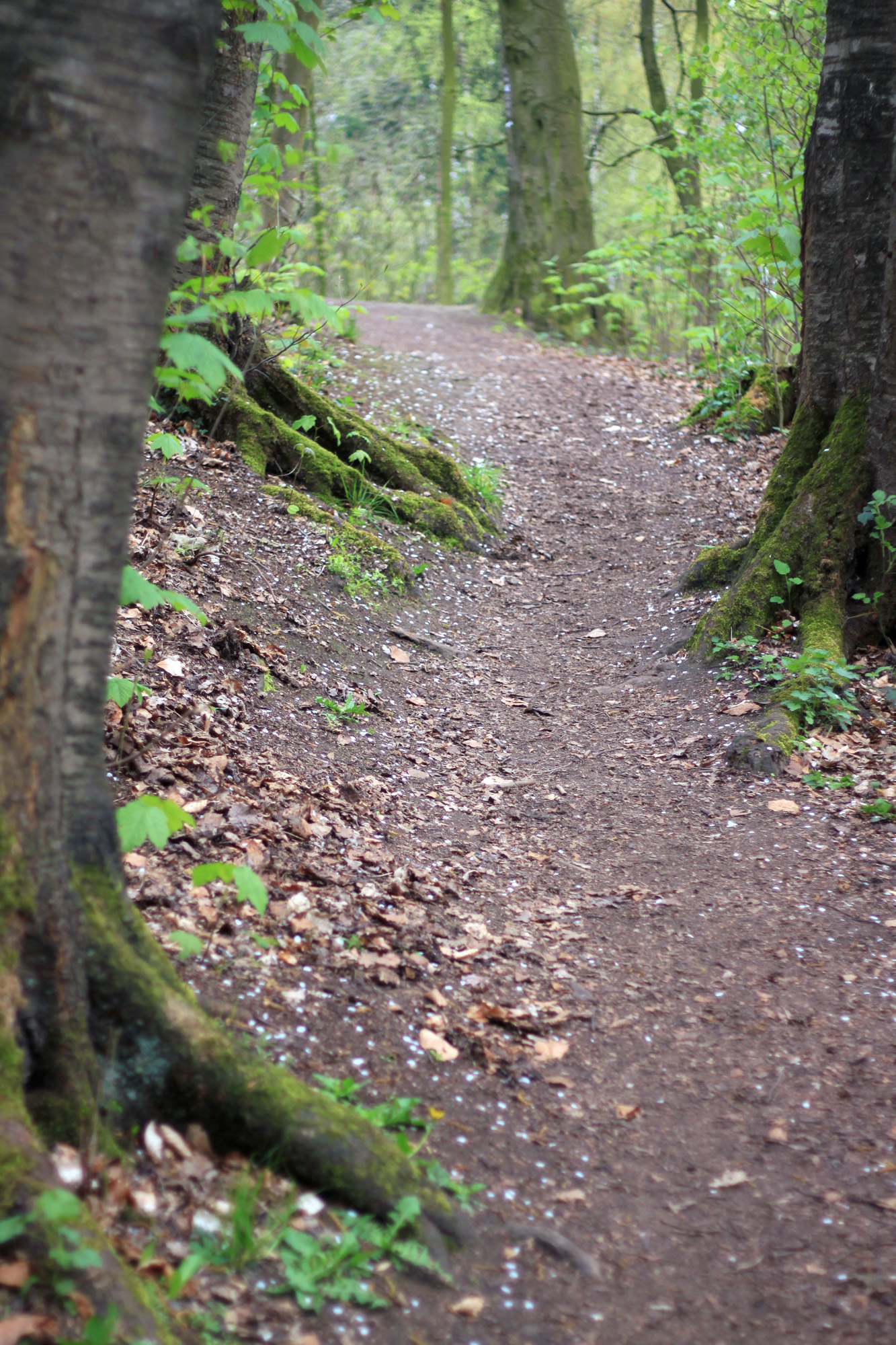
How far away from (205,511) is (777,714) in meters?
3.67

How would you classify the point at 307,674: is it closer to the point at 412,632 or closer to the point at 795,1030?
the point at 412,632

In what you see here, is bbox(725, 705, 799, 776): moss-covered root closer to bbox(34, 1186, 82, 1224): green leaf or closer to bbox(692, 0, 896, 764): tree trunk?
bbox(692, 0, 896, 764): tree trunk

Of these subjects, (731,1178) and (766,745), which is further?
(766,745)

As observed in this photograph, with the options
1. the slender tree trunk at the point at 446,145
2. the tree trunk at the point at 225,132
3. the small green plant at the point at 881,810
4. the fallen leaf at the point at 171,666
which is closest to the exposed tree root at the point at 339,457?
the tree trunk at the point at 225,132

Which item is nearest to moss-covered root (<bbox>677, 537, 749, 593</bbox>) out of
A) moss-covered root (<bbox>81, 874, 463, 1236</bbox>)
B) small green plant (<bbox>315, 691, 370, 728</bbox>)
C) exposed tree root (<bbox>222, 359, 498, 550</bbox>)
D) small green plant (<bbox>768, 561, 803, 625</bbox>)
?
small green plant (<bbox>768, 561, 803, 625</bbox>)

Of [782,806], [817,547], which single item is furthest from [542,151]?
[782,806]

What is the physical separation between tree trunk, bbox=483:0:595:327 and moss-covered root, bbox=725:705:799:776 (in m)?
11.3

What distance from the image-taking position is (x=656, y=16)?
68.2ft

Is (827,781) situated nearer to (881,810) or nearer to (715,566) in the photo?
(881,810)

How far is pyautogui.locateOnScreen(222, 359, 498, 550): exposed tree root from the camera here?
21.9 ft

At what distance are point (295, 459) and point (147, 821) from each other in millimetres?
5032

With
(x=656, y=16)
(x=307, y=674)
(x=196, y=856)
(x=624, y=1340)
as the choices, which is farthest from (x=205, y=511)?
(x=656, y=16)

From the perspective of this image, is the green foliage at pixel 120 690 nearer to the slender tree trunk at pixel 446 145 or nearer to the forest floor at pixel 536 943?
the forest floor at pixel 536 943

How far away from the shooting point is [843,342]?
5.61m
